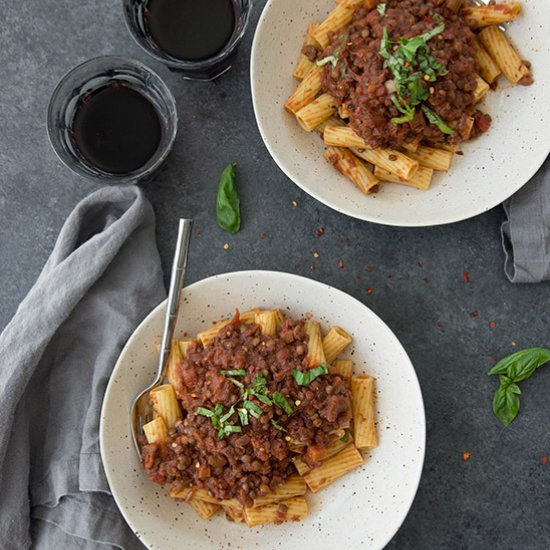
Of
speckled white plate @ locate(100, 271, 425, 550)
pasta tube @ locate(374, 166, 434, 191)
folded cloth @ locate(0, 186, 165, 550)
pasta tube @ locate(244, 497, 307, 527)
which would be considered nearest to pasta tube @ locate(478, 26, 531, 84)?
pasta tube @ locate(374, 166, 434, 191)

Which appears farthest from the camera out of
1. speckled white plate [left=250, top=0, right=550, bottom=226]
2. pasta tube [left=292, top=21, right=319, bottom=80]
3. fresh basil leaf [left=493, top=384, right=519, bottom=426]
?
fresh basil leaf [left=493, top=384, right=519, bottom=426]

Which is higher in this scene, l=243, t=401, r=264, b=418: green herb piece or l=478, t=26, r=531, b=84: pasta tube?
l=478, t=26, r=531, b=84: pasta tube

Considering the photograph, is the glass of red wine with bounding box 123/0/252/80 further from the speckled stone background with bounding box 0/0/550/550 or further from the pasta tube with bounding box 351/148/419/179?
the pasta tube with bounding box 351/148/419/179

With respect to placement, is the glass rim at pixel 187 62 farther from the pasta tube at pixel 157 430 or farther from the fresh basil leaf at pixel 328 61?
the pasta tube at pixel 157 430

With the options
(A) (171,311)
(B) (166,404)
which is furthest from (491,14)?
(B) (166,404)

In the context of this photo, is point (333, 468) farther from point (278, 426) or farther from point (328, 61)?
point (328, 61)
